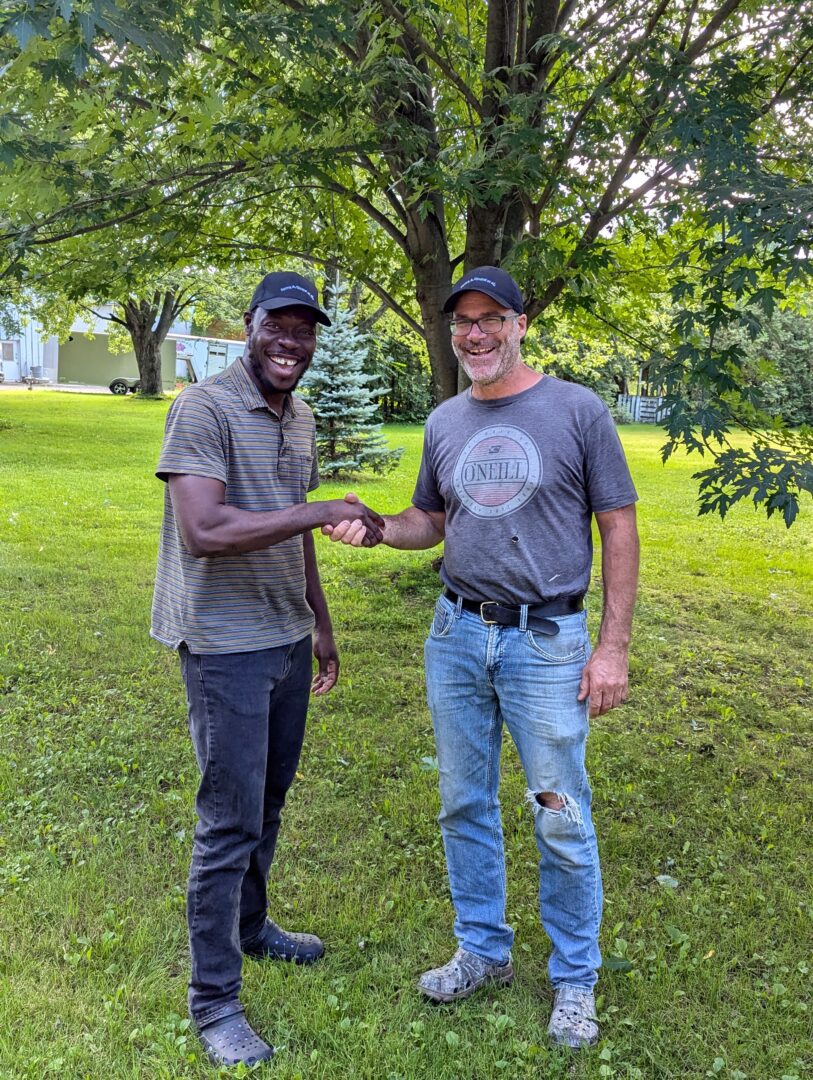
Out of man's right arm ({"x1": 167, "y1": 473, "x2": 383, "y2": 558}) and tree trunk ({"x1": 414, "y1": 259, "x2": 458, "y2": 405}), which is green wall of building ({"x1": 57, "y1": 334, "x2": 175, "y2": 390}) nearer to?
tree trunk ({"x1": 414, "y1": 259, "x2": 458, "y2": 405})

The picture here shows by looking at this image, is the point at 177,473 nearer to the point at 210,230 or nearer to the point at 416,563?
the point at 210,230

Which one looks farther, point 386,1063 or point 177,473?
point 386,1063

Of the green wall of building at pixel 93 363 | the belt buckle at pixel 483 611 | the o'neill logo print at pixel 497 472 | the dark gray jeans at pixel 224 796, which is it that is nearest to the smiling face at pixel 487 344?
the o'neill logo print at pixel 497 472

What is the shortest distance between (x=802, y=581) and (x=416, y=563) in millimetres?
4312

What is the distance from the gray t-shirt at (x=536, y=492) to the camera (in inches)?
104

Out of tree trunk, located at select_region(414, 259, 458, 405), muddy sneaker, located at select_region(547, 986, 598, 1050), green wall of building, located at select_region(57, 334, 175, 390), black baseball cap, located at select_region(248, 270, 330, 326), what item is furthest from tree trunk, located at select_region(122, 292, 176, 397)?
muddy sneaker, located at select_region(547, 986, 598, 1050)

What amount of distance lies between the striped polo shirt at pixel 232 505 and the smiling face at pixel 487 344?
0.62 metres

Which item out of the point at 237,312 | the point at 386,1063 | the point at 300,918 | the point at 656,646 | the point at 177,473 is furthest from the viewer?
the point at 237,312

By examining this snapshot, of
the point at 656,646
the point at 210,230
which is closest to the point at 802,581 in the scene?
the point at 656,646

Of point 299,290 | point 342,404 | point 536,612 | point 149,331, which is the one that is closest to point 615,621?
point 536,612

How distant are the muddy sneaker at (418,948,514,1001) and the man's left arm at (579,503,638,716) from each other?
1021 mm

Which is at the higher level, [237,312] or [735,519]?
[237,312]

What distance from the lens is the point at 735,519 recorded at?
13.3 metres

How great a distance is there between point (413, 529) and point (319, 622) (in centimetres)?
51
